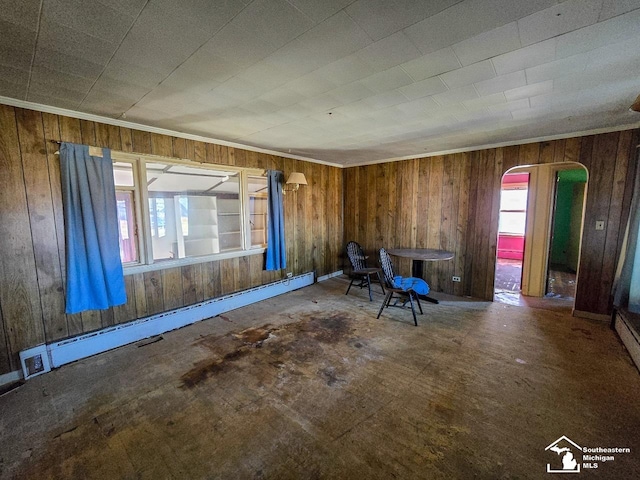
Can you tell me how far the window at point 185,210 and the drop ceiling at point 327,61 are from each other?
0.70m

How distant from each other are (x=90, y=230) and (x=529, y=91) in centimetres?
423

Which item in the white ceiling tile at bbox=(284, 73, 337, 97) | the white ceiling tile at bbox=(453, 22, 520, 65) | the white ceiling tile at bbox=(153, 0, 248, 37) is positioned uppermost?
the white ceiling tile at bbox=(284, 73, 337, 97)

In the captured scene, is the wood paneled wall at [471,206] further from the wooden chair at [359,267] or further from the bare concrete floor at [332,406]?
the bare concrete floor at [332,406]

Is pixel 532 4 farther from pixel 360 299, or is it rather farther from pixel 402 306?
pixel 360 299

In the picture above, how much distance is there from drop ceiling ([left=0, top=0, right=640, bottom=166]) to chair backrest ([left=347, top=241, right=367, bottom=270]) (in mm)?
2449

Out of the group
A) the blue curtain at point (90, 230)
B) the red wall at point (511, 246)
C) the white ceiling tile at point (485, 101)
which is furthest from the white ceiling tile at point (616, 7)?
the red wall at point (511, 246)

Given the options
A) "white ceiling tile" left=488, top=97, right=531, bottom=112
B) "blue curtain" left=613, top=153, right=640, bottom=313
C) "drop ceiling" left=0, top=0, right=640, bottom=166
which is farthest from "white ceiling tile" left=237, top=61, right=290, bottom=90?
"blue curtain" left=613, top=153, right=640, bottom=313

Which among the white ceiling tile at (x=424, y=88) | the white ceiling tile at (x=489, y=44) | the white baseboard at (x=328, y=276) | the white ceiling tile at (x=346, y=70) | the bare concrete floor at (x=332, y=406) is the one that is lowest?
the bare concrete floor at (x=332, y=406)

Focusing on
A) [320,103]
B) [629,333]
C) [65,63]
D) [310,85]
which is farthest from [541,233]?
[65,63]

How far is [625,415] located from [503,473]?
1202 millimetres

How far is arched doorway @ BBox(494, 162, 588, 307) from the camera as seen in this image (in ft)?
14.1

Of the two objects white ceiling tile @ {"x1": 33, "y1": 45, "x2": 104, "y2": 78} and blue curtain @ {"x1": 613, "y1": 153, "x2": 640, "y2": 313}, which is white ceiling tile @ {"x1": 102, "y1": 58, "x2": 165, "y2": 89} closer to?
white ceiling tile @ {"x1": 33, "y1": 45, "x2": 104, "y2": 78}

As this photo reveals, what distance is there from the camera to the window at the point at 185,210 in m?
3.07

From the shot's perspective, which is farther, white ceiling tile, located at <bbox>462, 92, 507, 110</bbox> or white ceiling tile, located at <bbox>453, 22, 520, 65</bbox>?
white ceiling tile, located at <bbox>462, 92, 507, 110</bbox>
